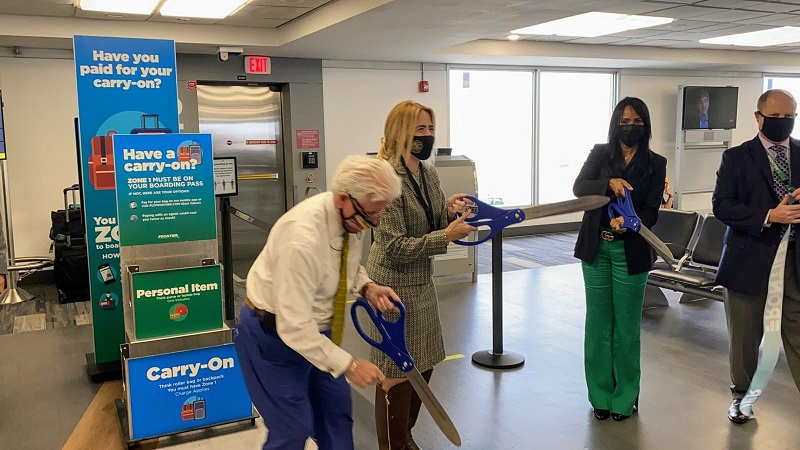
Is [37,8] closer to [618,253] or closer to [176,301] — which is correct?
[176,301]

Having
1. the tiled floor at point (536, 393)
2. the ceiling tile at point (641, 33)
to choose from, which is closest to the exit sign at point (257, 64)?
the tiled floor at point (536, 393)

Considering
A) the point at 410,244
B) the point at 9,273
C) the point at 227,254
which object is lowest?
the point at 9,273

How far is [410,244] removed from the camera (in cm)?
259

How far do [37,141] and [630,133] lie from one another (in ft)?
20.8

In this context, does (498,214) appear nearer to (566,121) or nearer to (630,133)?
(630,133)

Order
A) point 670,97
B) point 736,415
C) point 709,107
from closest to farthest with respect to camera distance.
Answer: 1. point 736,415
2. point 709,107
3. point 670,97

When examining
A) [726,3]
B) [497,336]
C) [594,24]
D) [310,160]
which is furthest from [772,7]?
[310,160]

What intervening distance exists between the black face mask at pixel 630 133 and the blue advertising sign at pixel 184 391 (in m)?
2.20

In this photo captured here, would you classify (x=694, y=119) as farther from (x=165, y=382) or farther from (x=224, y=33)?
(x=165, y=382)

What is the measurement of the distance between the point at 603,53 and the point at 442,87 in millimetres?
2223

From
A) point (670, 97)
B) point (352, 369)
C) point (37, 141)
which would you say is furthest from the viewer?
point (670, 97)

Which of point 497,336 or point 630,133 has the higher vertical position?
point 630,133

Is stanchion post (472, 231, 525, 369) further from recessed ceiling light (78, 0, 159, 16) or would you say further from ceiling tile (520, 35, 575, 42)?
ceiling tile (520, 35, 575, 42)

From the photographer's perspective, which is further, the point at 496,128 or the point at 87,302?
the point at 496,128
